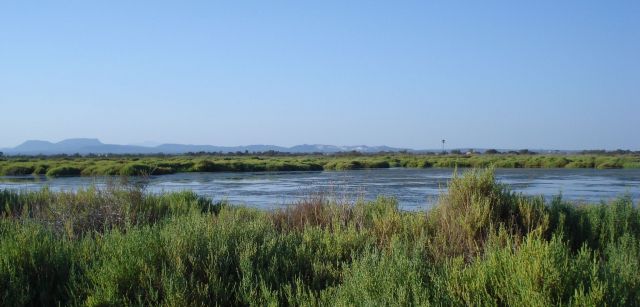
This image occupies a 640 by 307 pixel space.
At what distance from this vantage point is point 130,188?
14547 millimetres

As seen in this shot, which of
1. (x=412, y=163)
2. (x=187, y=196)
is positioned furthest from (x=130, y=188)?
(x=412, y=163)

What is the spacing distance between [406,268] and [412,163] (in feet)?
183

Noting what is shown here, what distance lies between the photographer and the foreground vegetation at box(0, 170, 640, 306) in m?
5.11

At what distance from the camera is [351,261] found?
7480 mm

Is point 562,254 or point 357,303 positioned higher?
point 562,254

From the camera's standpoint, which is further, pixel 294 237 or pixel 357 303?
pixel 294 237

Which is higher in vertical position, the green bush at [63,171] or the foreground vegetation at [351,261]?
the foreground vegetation at [351,261]

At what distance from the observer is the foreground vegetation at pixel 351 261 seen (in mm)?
5105

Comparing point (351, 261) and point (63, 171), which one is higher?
Result: point (351, 261)

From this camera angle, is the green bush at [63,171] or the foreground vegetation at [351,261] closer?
the foreground vegetation at [351,261]

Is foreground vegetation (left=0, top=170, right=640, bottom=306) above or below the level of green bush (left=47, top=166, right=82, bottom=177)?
above

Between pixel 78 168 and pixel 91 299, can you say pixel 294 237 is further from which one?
pixel 78 168

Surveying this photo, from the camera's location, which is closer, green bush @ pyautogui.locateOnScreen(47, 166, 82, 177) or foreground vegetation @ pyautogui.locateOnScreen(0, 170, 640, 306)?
foreground vegetation @ pyautogui.locateOnScreen(0, 170, 640, 306)

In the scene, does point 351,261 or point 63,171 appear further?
point 63,171
